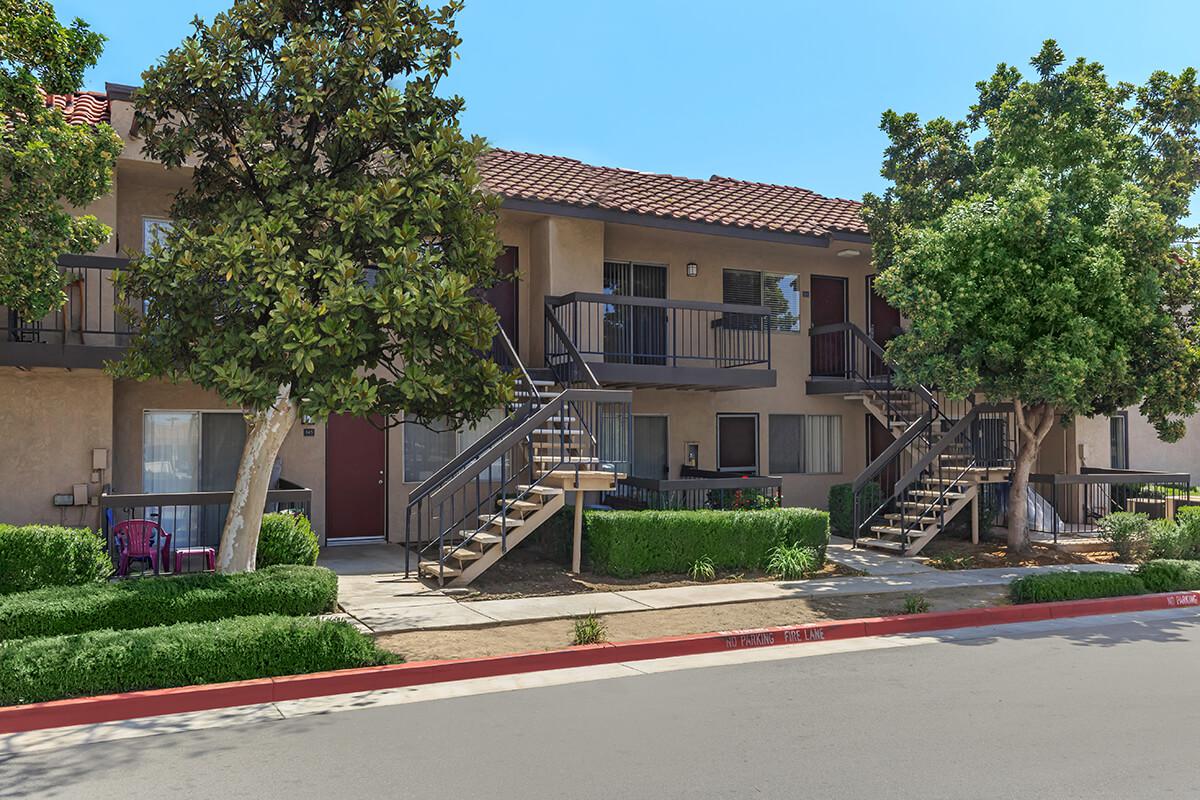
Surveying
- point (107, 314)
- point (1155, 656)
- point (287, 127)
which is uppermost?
point (287, 127)

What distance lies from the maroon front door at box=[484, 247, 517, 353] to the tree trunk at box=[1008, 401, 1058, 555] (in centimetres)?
856

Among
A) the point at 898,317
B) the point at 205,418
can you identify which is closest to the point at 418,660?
the point at 205,418

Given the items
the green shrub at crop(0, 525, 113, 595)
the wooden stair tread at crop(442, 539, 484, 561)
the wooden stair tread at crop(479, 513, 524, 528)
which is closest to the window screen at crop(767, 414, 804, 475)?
the wooden stair tread at crop(479, 513, 524, 528)

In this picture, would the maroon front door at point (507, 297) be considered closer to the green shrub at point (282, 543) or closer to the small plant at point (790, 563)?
the small plant at point (790, 563)

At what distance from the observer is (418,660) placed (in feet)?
28.9

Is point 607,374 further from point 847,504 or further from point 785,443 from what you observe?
point 785,443

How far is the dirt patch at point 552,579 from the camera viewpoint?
12.4 meters

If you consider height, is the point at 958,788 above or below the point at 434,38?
below

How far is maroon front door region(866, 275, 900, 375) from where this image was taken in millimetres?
21234

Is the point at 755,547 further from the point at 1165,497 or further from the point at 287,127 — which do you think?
the point at 1165,497

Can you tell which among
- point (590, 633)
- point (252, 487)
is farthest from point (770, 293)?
point (252, 487)

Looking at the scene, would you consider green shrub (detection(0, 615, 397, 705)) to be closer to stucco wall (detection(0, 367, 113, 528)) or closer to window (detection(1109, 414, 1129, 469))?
stucco wall (detection(0, 367, 113, 528))

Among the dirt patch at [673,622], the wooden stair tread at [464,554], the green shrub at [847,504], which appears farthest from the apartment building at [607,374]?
the dirt patch at [673,622]

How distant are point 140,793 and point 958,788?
473 centimetres
